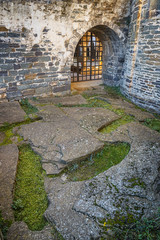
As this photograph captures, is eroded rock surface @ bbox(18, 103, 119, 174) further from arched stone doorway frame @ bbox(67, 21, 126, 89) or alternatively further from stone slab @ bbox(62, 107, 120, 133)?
arched stone doorway frame @ bbox(67, 21, 126, 89)

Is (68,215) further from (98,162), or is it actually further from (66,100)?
(66,100)

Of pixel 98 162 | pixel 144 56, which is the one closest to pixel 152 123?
pixel 98 162

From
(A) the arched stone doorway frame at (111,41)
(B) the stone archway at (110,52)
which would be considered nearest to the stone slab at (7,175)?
(A) the arched stone doorway frame at (111,41)

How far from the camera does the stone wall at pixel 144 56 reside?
4.52m

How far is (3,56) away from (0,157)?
2.87m

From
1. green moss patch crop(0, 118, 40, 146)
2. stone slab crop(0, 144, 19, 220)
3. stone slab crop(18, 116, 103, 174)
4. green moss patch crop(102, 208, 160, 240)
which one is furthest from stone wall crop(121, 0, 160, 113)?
stone slab crop(0, 144, 19, 220)

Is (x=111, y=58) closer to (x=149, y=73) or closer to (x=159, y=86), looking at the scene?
(x=149, y=73)

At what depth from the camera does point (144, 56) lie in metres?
4.92

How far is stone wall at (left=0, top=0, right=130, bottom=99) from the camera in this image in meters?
4.27

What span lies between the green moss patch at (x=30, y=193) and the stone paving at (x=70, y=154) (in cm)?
10

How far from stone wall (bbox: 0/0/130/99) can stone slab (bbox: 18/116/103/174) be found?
6.20ft

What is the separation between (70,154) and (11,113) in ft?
7.18

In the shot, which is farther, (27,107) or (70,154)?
(27,107)

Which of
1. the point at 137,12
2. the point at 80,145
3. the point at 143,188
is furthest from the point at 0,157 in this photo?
the point at 137,12
